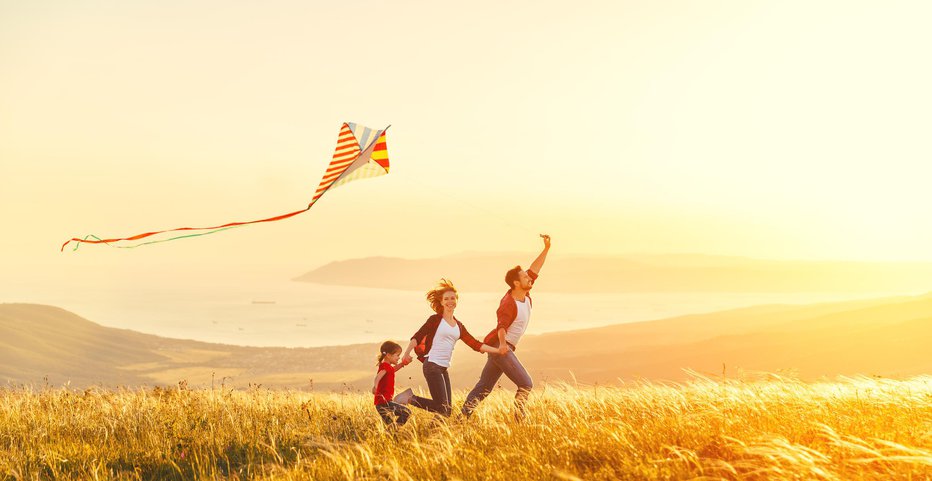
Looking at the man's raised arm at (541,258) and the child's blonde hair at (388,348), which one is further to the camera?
the man's raised arm at (541,258)

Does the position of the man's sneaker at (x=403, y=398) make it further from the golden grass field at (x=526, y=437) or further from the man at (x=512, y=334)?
the man at (x=512, y=334)

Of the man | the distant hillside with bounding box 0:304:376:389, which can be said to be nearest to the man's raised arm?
the man

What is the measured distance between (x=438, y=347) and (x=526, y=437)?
87.5 inches

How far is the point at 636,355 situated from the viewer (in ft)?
252

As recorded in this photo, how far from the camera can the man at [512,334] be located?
8.77 metres

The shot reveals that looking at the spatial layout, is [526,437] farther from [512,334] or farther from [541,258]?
[541,258]

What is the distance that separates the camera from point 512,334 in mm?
8938

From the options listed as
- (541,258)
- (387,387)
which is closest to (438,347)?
(387,387)

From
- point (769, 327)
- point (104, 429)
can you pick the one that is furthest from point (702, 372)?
point (769, 327)

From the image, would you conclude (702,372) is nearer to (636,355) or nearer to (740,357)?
(740,357)

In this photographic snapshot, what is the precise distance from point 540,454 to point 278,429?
13.2 ft

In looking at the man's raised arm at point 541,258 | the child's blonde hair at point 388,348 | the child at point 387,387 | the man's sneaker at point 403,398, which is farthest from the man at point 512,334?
the child's blonde hair at point 388,348

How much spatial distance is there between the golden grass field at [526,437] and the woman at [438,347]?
0.52 meters

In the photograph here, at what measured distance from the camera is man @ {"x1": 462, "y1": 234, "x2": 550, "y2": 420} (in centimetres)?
877
